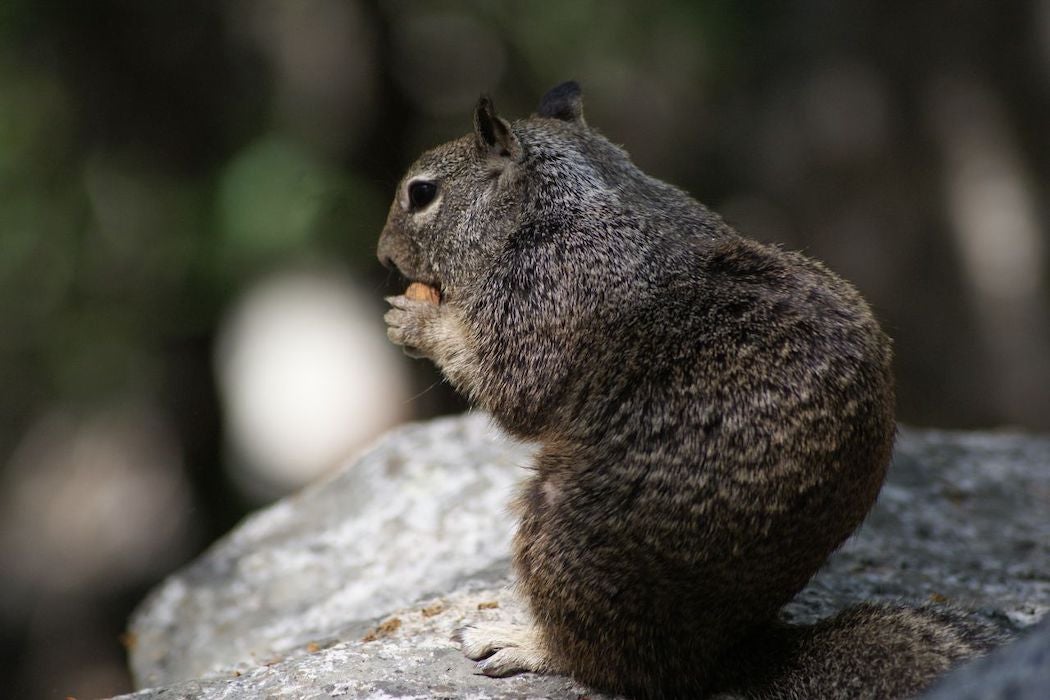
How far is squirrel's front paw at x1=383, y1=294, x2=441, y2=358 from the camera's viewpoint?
3467 mm

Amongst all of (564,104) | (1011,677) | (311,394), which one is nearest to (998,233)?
(311,394)

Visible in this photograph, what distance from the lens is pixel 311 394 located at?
25.4 ft

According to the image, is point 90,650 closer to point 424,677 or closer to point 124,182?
point 124,182

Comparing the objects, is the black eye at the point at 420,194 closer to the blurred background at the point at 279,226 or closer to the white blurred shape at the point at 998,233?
the blurred background at the point at 279,226

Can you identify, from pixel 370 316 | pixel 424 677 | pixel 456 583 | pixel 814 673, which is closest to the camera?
pixel 814 673

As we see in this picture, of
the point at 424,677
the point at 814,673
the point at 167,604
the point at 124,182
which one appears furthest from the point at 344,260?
the point at 814,673

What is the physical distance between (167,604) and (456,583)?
1.49 metres

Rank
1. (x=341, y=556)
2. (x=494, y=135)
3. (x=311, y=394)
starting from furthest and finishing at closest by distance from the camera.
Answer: (x=311, y=394), (x=341, y=556), (x=494, y=135)

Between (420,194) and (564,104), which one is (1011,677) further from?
(564,104)

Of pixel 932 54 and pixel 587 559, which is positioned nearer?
pixel 587 559

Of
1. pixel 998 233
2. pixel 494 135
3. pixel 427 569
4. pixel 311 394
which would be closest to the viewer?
pixel 494 135

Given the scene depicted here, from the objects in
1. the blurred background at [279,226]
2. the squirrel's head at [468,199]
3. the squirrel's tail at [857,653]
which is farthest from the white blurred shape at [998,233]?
the squirrel's tail at [857,653]

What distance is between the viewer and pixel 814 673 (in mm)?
2793

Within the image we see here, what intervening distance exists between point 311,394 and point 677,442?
17.6ft
